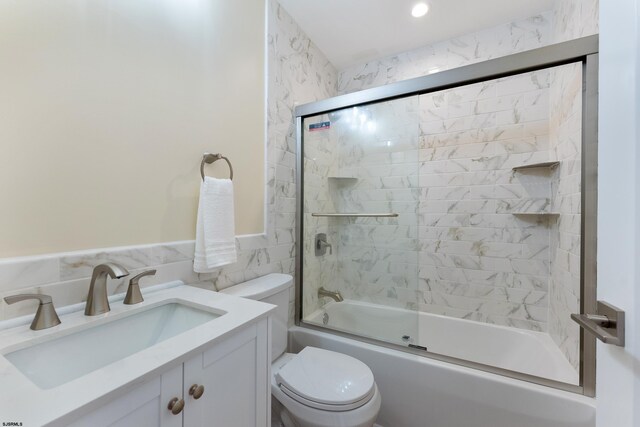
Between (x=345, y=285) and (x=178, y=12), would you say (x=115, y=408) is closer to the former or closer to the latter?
(x=178, y=12)

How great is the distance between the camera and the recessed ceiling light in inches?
64.9

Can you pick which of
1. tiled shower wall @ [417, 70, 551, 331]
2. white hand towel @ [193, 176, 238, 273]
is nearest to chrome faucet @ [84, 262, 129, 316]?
white hand towel @ [193, 176, 238, 273]

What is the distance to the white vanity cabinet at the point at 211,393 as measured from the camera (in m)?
0.47

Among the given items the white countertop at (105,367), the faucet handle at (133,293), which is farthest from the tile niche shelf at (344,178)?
the faucet handle at (133,293)

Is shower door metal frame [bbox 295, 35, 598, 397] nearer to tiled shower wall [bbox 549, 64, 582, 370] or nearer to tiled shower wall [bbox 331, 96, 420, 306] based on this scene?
tiled shower wall [bbox 549, 64, 582, 370]

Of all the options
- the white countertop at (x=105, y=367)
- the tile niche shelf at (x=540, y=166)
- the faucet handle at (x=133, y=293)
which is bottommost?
the white countertop at (x=105, y=367)

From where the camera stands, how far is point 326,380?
115 centimetres

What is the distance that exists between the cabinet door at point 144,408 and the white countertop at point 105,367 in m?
0.02

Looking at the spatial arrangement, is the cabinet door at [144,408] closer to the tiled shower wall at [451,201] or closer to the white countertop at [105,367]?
the white countertop at [105,367]

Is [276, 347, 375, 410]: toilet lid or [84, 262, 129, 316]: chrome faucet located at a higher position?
[84, 262, 129, 316]: chrome faucet

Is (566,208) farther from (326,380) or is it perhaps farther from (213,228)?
(213,228)

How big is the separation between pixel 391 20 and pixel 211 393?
2294 millimetres

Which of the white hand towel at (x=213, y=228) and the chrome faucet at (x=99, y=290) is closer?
the chrome faucet at (x=99, y=290)

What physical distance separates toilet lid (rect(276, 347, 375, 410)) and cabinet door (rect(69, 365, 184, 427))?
0.67 metres
